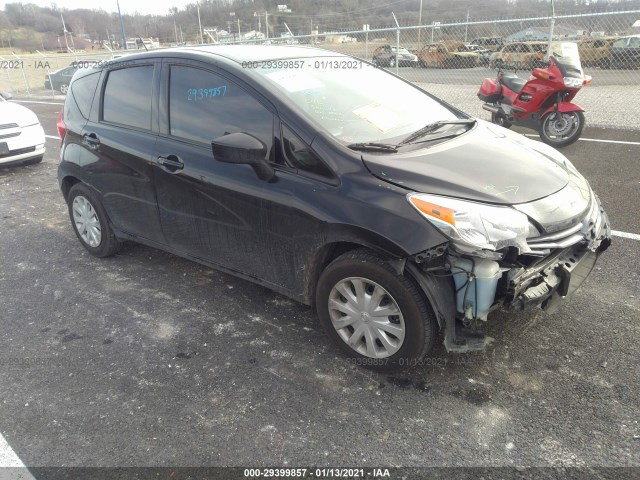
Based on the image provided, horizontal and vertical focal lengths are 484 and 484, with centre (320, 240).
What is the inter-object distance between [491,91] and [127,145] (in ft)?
21.4

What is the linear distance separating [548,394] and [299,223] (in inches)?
62.5

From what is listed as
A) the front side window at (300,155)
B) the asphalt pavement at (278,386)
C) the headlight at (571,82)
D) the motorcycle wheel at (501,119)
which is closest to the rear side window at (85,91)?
the asphalt pavement at (278,386)

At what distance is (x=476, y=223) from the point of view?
2307 mm

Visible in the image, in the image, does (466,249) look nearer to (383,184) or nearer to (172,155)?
(383,184)

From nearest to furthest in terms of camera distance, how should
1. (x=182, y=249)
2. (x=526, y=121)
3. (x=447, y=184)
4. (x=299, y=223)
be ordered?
1. (x=447, y=184)
2. (x=299, y=223)
3. (x=182, y=249)
4. (x=526, y=121)

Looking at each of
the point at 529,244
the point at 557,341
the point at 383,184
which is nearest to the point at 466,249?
the point at 529,244

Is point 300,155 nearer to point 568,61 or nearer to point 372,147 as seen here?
point 372,147

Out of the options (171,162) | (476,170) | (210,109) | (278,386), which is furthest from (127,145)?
(476,170)

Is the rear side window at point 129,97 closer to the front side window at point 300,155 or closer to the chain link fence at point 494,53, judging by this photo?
the front side window at point 300,155

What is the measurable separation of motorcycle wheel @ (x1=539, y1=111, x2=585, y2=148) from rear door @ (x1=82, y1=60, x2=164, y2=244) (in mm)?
6142

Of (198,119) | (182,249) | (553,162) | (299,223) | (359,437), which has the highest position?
(198,119)

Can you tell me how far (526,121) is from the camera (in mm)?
7637

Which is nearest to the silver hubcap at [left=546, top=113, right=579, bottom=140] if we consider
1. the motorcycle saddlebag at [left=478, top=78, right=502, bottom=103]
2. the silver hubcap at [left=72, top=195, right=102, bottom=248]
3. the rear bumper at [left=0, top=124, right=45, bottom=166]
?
the motorcycle saddlebag at [left=478, top=78, right=502, bottom=103]

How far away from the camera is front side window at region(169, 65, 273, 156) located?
291 cm
